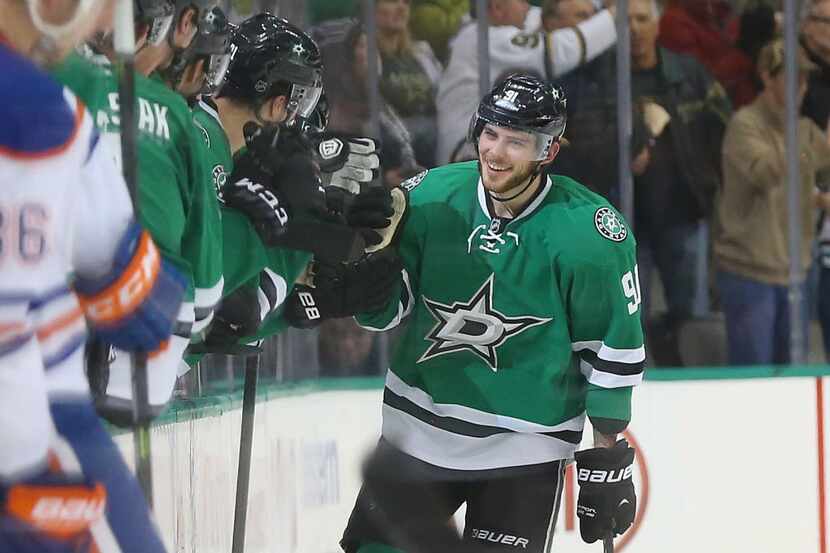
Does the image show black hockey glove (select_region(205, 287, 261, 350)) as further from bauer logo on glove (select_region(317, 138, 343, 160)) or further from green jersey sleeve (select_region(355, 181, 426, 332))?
green jersey sleeve (select_region(355, 181, 426, 332))

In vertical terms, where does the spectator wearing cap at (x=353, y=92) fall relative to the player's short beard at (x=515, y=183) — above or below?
above

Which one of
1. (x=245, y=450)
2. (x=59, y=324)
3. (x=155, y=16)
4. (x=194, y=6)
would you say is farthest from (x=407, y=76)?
(x=59, y=324)

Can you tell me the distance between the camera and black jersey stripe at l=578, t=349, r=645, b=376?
1948 millimetres

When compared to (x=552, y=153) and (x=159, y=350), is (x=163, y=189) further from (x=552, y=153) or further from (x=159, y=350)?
(x=552, y=153)

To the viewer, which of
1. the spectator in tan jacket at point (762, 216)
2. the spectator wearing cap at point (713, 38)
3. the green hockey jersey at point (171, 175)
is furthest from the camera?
the spectator in tan jacket at point (762, 216)

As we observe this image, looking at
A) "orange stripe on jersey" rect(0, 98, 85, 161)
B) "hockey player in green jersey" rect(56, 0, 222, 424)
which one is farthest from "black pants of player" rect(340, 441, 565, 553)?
"orange stripe on jersey" rect(0, 98, 85, 161)

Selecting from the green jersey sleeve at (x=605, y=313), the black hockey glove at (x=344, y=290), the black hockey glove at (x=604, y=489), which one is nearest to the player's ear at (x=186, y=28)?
the black hockey glove at (x=344, y=290)

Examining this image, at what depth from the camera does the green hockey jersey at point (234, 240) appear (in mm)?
1415

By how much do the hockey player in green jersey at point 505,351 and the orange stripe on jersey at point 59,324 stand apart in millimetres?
923

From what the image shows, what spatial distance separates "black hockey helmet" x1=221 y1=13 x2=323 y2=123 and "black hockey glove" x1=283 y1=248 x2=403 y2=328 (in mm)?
222

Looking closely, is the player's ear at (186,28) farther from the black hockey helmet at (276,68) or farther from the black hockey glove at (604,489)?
the black hockey glove at (604,489)

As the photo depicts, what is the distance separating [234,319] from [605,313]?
2.22ft

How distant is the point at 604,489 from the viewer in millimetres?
2000

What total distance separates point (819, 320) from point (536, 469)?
127 cm
